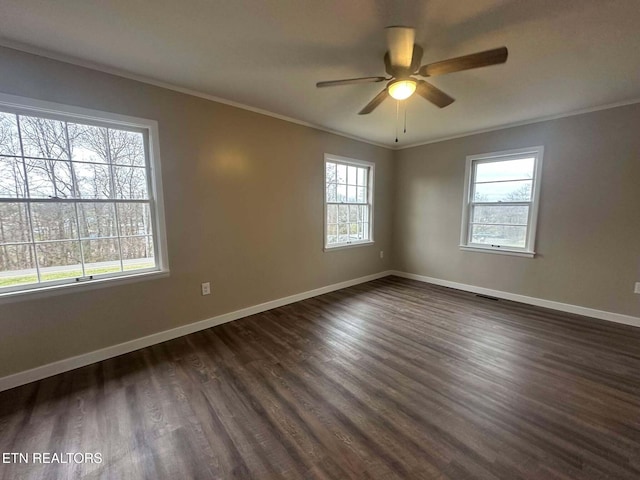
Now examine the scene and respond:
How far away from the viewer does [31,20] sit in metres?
1.67

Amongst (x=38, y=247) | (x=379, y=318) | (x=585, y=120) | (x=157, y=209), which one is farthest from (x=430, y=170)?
(x=38, y=247)

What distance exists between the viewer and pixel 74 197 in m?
2.19

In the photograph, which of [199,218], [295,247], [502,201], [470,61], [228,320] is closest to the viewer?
[470,61]

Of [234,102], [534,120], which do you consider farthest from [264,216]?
[534,120]

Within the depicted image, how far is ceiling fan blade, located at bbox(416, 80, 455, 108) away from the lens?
80.1 inches

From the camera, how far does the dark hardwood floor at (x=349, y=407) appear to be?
1.39m

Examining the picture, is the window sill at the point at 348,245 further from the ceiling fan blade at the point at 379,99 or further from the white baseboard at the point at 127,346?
the ceiling fan blade at the point at 379,99

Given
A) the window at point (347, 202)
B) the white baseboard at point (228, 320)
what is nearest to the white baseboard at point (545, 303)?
the white baseboard at point (228, 320)

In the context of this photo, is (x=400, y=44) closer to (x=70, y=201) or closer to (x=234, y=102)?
(x=234, y=102)

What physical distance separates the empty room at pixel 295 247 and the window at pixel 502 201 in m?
0.03

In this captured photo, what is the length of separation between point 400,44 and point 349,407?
2387 millimetres

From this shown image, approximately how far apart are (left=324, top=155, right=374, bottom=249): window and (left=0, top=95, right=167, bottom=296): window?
7.65 feet

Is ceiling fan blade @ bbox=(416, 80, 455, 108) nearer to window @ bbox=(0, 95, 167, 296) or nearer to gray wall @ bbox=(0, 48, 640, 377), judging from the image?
gray wall @ bbox=(0, 48, 640, 377)

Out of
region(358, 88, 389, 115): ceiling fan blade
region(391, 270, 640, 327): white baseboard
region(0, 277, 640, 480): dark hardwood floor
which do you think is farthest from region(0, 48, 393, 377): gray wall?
region(391, 270, 640, 327): white baseboard
